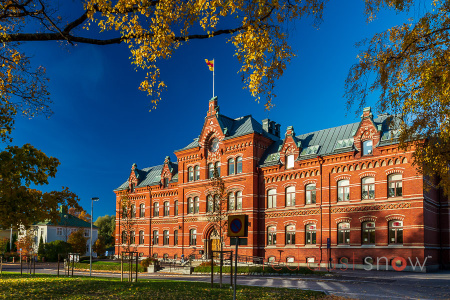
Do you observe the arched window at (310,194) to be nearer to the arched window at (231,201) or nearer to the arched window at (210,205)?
the arched window at (231,201)

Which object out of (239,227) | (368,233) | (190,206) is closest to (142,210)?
(190,206)

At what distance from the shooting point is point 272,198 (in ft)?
137

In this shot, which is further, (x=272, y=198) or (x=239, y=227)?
(x=272, y=198)

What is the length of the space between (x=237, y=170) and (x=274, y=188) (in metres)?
4.87

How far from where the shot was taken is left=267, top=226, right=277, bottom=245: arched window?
135 ft

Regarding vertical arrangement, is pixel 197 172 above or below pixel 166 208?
above

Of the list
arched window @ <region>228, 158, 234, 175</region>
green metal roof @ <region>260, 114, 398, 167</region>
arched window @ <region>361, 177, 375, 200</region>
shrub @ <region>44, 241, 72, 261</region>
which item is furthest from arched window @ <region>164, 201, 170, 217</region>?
arched window @ <region>361, 177, 375, 200</region>

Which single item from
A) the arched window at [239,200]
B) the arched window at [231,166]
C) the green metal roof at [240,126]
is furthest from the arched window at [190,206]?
the green metal roof at [240,126]

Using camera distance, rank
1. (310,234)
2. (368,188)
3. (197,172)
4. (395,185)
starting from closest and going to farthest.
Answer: (395,185)
(368,188)
(310,234)
(197,172)

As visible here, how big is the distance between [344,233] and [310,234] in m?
3.61

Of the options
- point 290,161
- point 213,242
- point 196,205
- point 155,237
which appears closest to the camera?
point 290,161

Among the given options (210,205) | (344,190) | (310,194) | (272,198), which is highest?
(344,190)

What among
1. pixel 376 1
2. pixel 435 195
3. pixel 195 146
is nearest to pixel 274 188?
pixel 195 146

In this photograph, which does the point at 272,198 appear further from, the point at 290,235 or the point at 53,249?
the point at 53,249
